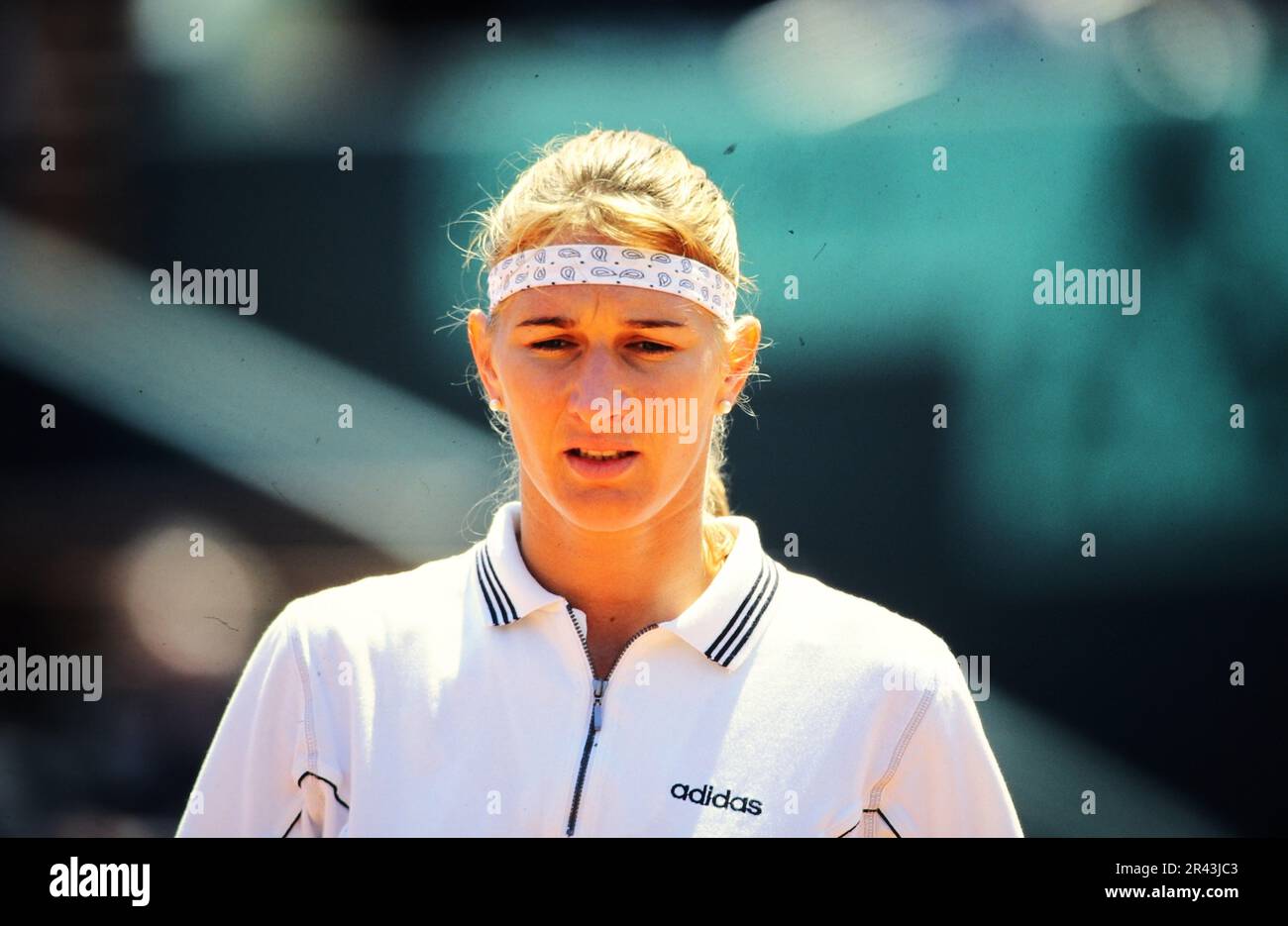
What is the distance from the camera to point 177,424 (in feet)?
9.35

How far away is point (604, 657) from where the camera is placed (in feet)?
6.24

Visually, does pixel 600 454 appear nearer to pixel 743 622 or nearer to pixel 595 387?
pixel 595 387

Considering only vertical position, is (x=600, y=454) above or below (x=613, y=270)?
below

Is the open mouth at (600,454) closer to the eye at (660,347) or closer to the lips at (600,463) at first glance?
the lips at (600,463)

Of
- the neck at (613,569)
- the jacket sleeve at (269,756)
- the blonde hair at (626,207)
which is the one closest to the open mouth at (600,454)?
the neck at (613,569)

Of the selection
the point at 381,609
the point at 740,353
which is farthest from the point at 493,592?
the point at 740,353

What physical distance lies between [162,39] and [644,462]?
173 cm

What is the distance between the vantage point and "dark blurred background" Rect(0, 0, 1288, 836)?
110 inches

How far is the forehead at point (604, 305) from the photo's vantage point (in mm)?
1873

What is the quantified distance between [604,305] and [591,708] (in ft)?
1.91

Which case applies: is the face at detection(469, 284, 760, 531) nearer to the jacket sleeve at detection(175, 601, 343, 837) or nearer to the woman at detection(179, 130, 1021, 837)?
the woman at detection(179, 130, 1021, 837)

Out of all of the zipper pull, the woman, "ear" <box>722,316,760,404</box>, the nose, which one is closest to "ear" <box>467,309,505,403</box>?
the woman

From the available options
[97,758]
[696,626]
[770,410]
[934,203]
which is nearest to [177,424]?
[97,758]

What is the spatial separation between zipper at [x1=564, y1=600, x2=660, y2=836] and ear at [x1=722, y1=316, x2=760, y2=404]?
416 millimetres
